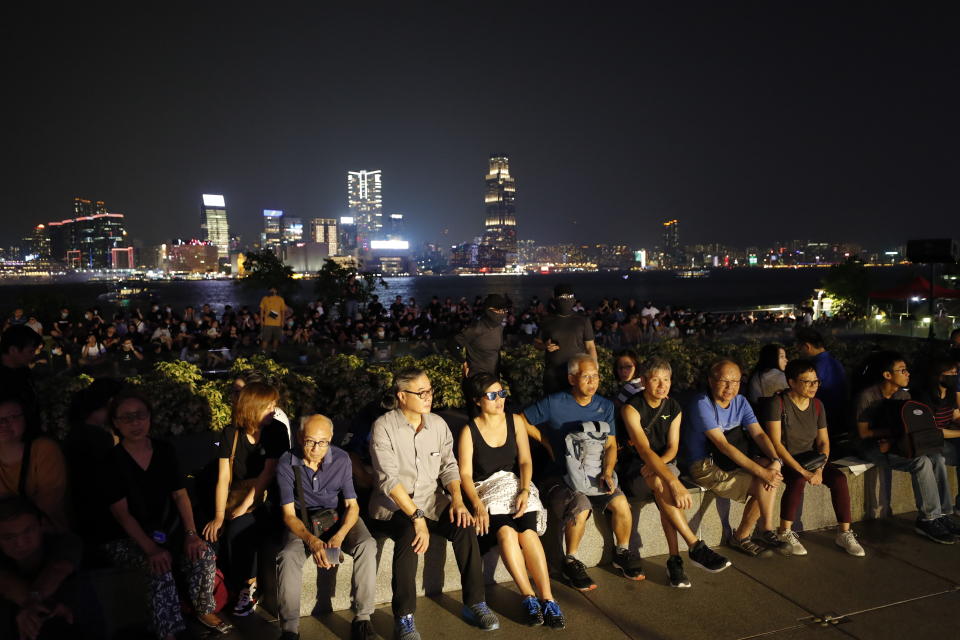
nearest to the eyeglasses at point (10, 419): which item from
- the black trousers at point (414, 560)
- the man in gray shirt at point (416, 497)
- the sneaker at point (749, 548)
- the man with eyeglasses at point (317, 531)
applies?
the man with eyeglasses at point (317, 531)

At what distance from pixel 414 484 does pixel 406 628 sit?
0.80m

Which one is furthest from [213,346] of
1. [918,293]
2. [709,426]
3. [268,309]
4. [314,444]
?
[918,293]

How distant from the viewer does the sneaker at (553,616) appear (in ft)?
11.6

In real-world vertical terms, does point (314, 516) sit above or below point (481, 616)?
above

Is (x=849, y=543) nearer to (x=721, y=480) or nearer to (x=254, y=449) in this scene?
(x=721, y=480)

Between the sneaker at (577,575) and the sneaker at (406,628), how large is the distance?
106 cm

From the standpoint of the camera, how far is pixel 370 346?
9648mm

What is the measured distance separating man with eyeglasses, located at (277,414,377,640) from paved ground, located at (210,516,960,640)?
21cm

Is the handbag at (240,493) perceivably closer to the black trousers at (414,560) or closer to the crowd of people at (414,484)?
the crowd of people at (414,484)

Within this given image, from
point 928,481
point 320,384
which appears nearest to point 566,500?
point 928,481

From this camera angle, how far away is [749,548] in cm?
445

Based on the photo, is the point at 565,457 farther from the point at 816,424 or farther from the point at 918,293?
the point at 918,293

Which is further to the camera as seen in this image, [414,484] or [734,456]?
[734,456]

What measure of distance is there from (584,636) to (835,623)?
4.67ft
